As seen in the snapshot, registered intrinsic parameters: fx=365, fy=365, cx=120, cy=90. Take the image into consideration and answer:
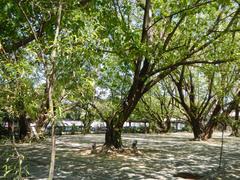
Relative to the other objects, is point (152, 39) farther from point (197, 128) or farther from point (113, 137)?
point (197, 128)

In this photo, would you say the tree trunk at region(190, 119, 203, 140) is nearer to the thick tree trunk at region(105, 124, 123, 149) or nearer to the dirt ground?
the dirt ground

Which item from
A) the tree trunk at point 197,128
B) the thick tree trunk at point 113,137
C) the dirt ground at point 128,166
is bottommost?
the dirt ground at point 128,166

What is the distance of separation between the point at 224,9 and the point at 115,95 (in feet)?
28.2

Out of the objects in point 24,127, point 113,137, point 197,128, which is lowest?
point 113,137

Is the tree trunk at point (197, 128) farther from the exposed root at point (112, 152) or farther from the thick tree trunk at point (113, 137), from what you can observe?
the thick tree trunk at point (113, 137)

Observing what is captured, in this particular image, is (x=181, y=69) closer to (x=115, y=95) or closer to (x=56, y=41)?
(x=115, y=95)

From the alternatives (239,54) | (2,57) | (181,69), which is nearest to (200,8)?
(239,54)

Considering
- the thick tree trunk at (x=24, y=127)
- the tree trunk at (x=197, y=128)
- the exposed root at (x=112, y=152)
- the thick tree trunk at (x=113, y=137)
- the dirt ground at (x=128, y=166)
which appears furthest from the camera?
the tree trunk at (x=197, y=128)

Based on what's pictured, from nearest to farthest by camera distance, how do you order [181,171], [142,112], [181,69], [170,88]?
1. [181,171]
2. [181,69]
3. [170,88]
4. [142,112]

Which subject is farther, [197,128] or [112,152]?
[197,128]

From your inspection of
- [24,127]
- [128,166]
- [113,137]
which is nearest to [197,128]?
[113,137]

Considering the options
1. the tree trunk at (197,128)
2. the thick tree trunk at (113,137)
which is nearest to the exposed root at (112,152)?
the thick tree trunk at (113,137)

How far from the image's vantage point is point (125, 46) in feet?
47.1

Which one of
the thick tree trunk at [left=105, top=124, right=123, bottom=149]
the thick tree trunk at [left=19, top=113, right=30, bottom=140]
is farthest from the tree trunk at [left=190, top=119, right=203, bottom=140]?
the thick tree trunk at [left=19, top=113, right=30, bottom=140]
